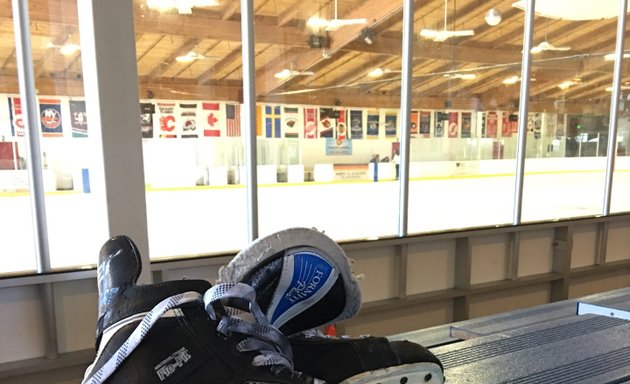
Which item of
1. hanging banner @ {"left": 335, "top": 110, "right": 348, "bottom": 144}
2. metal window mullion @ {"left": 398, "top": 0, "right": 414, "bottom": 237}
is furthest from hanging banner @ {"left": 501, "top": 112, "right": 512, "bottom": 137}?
metal window mullion @ {"left": 398, "top": 0, "right": 414, "bottom": 237}

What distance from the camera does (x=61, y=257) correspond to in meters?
3.00

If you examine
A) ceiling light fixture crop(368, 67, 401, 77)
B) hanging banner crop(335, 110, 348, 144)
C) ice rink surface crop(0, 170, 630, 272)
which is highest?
ceiling light fixture crop(368, 67, 401, 77)

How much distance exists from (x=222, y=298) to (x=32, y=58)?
274cm

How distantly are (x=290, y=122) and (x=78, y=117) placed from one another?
2.45m

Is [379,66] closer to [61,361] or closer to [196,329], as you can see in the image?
[61,361]

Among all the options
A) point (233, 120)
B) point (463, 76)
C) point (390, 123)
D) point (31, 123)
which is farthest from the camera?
point (463, 76)

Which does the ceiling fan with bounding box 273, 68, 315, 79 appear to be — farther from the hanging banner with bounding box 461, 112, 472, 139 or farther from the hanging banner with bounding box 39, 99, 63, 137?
the hanging banner with bounding box 461, 112, 472, 139

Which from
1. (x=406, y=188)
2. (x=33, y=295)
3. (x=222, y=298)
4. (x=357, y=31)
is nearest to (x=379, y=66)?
(x=357, y=31)

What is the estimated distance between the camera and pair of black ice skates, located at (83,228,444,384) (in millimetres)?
623

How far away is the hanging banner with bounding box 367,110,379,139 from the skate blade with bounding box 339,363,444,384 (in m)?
4.68

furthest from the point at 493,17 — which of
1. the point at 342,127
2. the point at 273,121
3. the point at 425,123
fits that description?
the point at 273,121

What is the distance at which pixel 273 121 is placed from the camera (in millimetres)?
4637

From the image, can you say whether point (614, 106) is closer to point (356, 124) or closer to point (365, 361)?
point (356, 124)

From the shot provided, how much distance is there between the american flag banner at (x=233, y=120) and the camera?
3.72m
